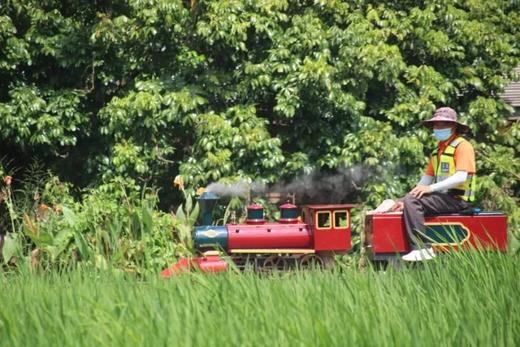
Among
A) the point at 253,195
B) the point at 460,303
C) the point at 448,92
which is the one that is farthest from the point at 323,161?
the point at 460,303

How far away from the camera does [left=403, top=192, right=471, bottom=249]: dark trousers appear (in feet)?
22.5

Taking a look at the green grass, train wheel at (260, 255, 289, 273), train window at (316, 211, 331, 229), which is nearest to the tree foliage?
train wheel at (260, 255, 289, 273)

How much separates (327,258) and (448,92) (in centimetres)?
302

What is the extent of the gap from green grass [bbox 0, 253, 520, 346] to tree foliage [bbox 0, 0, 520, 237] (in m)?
4.56

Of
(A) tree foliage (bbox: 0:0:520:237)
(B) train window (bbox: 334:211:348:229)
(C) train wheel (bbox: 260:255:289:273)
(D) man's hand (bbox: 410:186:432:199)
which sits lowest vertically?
(C) train wheel (bbox: 260:255:289:273)

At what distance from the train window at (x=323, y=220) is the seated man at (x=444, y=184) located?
0.66 metres

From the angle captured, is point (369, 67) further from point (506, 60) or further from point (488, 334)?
point (488, 334)

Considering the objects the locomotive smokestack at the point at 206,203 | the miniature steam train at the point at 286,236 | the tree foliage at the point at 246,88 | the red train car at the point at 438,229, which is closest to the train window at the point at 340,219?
the miniature steam train at the point at 286,236

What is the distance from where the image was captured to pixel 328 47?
935cm

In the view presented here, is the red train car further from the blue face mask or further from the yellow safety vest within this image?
the blue face mask

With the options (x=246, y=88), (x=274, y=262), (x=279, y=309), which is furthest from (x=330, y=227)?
(x=279, y=309)

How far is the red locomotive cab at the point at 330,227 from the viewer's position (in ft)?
24.9

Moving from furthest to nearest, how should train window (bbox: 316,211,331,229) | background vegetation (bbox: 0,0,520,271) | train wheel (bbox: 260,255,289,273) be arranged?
background vegetation (bbox: 0,0,520,271), train wheel (bbox: 260,255,289,273), train window (bbox: 316,211,331,229)

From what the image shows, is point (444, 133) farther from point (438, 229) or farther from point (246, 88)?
point (246, 88)
